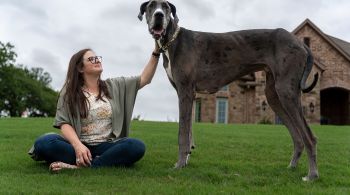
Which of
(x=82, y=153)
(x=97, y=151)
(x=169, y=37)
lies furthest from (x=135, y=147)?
(x=169, y=37)

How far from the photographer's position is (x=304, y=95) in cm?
3462

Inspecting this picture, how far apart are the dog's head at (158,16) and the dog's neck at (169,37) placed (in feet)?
0.46

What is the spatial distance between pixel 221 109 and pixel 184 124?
3182 cm

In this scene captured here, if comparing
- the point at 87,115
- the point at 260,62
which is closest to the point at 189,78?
the point at 260,62

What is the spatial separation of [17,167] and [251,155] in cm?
386

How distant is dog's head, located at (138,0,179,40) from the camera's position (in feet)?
20.0

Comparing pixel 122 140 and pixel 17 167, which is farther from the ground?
pixel 122 140

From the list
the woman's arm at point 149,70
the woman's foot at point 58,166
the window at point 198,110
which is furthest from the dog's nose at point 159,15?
the window at point 198,110

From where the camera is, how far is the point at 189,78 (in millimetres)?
6445

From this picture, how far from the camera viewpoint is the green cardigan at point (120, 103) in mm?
6375

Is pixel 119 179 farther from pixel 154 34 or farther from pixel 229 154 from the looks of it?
pixel 229 154

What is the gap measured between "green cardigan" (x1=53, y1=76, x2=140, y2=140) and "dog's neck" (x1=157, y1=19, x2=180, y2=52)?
664mm

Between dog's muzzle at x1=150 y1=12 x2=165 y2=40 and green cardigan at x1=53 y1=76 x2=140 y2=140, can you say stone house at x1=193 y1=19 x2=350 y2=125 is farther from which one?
dog's muzzle at x1=150 y1=12 x2=165 y2=40

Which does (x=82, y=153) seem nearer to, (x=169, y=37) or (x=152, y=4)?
(x=169, y=37)
